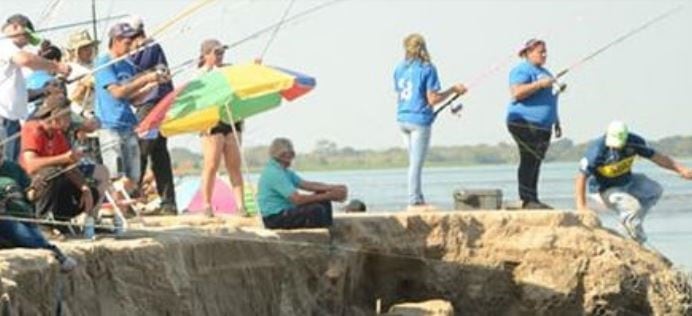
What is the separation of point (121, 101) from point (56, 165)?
2.67 metres

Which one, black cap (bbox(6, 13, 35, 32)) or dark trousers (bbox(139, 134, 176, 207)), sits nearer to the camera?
black cap (bbox(6, 13, 35, 32))

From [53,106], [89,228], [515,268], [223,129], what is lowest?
[515,268]

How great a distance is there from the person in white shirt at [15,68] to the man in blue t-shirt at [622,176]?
607 centimetres

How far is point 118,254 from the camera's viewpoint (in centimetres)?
1414

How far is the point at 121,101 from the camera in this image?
17.5 meters

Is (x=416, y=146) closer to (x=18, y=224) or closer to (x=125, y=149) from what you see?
(x=125, y=149)

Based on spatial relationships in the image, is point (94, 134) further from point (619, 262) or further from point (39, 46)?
point (619, 262)

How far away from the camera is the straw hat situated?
18047 millimetres

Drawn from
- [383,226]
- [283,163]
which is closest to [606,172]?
[383,226]

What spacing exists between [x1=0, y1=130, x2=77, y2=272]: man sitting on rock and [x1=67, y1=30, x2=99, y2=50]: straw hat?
4.36 metres

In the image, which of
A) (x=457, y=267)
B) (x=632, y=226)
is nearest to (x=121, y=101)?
(x=457, y=267)

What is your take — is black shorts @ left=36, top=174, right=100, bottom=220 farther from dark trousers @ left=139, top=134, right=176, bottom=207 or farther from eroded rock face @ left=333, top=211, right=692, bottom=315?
eroded rock face @ left=333, top=211, right=692, bottom=315

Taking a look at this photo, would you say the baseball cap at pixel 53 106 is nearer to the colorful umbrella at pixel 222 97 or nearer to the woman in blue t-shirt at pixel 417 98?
the colorful umbrella at pixel 222 97

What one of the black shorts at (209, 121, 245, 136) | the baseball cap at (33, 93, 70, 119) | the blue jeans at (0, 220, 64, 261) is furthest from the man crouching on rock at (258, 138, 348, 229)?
the blue jeans at (0, 220, 64, 261)
